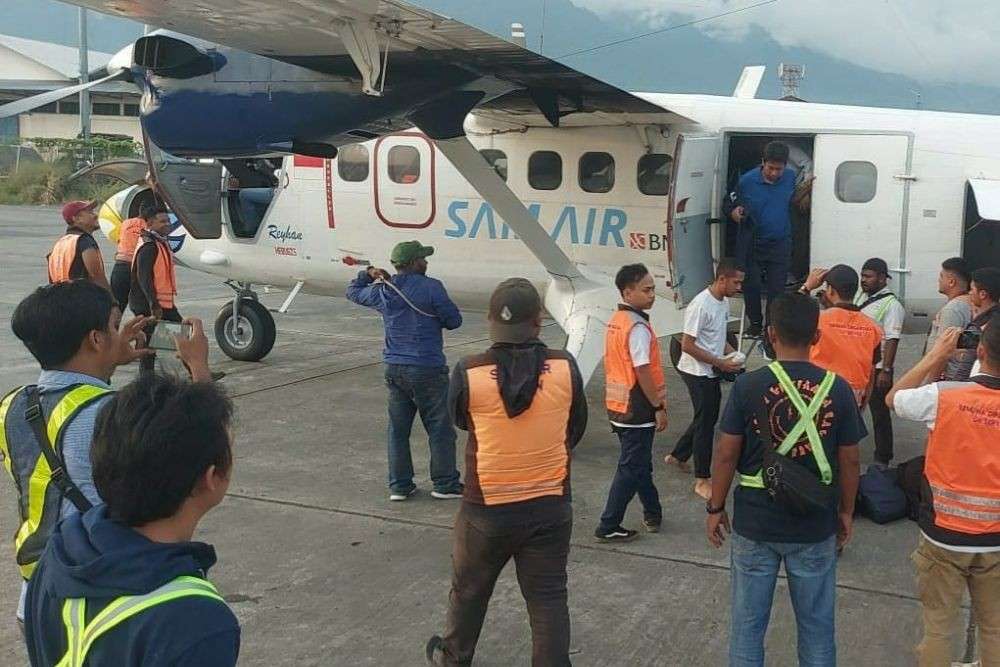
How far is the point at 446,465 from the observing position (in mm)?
6527

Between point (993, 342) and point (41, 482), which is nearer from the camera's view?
point (41, 482)

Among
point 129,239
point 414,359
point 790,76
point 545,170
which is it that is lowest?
point 414,359

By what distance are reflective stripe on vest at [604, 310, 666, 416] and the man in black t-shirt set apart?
1.89 meters

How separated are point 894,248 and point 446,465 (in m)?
4.45

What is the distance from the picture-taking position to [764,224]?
8.11 meters

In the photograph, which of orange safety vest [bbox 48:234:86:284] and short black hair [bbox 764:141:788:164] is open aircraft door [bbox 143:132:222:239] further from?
short black hair [bbox 764:141:788:164]

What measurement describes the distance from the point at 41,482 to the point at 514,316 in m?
1.81

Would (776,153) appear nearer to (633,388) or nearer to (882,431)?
(882,431)

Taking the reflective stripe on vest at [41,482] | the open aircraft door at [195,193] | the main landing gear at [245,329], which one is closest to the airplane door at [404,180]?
the open aircraft door at [195,193]

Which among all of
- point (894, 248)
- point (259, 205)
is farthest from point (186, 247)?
point (894, 248)

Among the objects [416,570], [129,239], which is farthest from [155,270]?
[416,570]

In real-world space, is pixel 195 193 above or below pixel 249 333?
above

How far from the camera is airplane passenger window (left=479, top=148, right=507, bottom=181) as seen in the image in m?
9.49

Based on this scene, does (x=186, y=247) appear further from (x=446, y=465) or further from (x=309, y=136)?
(x=446, y=465)
